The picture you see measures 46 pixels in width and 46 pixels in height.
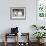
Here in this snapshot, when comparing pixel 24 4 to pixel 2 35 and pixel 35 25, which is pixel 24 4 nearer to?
pixel 35 25

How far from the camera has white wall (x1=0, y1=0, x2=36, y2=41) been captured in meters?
6.93

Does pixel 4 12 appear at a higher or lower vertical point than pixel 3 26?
higher

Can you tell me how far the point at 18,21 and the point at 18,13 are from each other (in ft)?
1.22

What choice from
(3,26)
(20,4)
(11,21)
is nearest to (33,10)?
(20,4)

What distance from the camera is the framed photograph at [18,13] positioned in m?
6.93

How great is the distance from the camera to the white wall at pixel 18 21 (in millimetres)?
6934

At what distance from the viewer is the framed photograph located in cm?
693

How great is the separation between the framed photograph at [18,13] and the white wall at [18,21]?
0.46ft

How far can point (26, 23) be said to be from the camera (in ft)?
22.9

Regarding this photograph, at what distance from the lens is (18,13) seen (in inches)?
274

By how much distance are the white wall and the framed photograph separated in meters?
0.14

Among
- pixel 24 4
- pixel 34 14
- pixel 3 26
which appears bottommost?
pixel 3 26

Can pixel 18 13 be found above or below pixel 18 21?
above

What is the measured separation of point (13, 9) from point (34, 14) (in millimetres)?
1004
